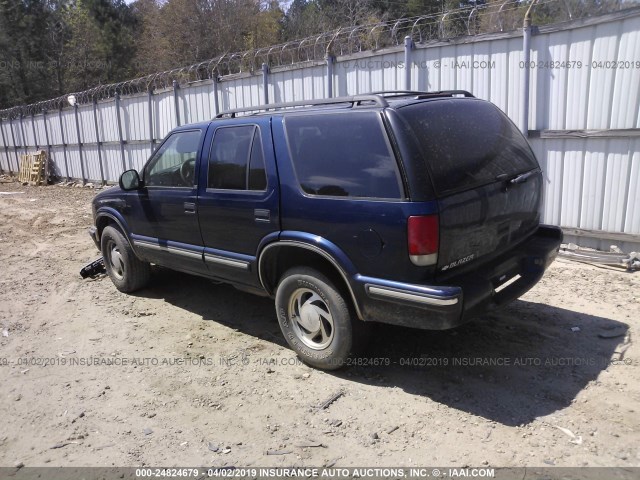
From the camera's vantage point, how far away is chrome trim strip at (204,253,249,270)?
4.36 meters

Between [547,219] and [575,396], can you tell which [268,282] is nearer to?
[575,396]

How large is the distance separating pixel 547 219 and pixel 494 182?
3739 millimetres

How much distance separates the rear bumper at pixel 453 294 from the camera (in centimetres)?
321

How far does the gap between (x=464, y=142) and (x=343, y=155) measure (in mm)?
851

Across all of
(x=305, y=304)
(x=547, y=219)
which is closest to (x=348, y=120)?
(x=305, y=304)

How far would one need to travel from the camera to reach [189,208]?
4809 millimetres

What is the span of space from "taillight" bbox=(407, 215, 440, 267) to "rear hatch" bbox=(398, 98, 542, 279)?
59 mm

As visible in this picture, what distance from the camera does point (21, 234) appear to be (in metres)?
10.3

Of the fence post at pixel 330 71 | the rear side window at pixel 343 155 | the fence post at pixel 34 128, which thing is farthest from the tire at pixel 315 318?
the fence post at pixel 34 128

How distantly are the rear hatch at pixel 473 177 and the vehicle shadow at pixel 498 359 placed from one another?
34.9 inches

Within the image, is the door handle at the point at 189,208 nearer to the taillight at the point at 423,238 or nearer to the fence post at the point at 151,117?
the taillight at the point at 423,238

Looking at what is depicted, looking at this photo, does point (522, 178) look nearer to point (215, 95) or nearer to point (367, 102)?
point (367, 102)

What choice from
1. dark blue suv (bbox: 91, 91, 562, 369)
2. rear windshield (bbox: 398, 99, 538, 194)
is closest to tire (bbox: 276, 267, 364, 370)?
dark blue suv (bbox: 91, 91, 562, 369)

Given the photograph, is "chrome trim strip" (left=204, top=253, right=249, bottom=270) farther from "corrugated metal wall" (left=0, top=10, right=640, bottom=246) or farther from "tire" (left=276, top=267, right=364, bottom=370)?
"corrugated metal wall" (left=0, top=10, right=640, bottom=246)
